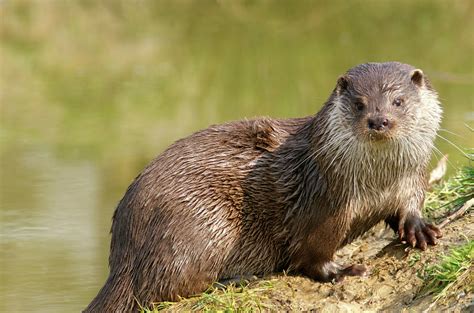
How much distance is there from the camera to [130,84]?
50.9ft

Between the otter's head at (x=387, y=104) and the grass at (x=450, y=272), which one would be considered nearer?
the grass at (x=450, y=272)

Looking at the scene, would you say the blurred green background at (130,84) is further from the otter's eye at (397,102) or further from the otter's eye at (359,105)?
the otter's eye at (359,105)

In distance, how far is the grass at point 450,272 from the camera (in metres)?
4.77

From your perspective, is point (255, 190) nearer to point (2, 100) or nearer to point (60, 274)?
point (60, 274)

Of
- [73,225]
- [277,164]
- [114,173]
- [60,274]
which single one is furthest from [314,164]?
[114,173]

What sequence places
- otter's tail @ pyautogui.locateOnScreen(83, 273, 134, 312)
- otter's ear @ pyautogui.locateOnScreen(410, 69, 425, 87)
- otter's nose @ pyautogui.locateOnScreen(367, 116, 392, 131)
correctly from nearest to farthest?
otter's nose @ pyautogui.locateOnScreen(367, 116, 392, 131) < otter's ear @ pyautogui.locateOnScreen(410, 69, 425, 87) < otter's tail @ pyautogui.locateOnScreen(83, 273, 134, 312)

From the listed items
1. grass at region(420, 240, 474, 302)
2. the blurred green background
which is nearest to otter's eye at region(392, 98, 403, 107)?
the blurred green background

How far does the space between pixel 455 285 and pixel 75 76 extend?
12.3 m

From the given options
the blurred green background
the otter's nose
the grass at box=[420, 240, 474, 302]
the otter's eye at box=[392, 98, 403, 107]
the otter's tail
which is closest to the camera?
the grass at box=[420, 240, 474, 302]

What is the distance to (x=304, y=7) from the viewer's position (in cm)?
1972

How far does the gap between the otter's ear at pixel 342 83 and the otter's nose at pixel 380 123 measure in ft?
1.21

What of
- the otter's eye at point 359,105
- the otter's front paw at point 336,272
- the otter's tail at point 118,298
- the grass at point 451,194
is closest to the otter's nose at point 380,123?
the otter's eye at point 359,105

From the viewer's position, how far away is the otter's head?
16.3 ft

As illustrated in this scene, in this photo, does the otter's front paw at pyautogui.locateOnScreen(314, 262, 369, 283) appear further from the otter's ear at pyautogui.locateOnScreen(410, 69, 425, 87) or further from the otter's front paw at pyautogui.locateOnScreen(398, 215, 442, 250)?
the otter's ear at pyautogui.locateOnScreen(410, 69, 425, 87)
